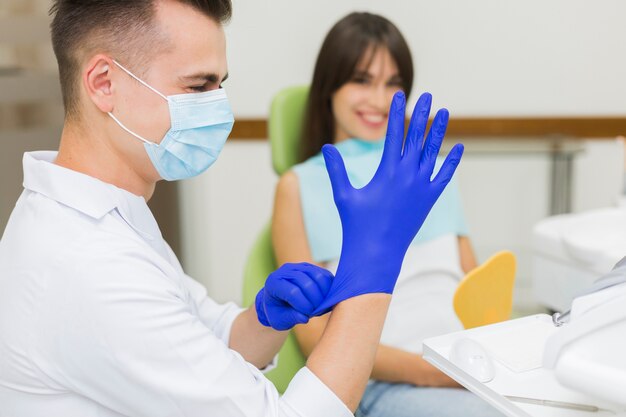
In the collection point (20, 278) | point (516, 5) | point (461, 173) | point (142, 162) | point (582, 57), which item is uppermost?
point (516, 5)

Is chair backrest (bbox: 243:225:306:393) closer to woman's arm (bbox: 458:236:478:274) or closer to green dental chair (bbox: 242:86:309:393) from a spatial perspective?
green dental chair (bbox: 242:86:309:393)

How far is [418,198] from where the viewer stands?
905 mm

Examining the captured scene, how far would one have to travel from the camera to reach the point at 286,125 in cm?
164

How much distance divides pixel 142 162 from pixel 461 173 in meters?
2.06

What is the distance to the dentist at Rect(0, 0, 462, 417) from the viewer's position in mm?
786

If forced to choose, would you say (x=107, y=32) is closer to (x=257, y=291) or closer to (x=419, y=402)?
(x=257, y=291)

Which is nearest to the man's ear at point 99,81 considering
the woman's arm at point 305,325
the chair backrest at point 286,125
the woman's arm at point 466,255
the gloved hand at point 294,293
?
the gloved hand at point 294,293

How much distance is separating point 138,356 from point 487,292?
0.69m

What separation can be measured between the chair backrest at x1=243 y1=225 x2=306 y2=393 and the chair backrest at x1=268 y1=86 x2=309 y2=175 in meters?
0.24

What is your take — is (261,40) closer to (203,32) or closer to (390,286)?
(203,32)

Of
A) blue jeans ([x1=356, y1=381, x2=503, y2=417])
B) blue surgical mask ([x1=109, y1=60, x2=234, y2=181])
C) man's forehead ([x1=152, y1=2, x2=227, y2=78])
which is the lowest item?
blue jeans ([x1=356, y1=381, x2=503, y2=417])

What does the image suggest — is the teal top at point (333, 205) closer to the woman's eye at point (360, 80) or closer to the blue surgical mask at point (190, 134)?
the woman's eye at point (360, 80)

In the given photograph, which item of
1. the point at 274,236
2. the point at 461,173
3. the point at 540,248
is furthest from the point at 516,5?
the point at 274,236

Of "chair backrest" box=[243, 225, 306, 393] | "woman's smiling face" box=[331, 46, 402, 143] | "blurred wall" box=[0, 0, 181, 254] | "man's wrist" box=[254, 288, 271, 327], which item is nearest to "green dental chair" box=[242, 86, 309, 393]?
"chair backrest" box=[243, 225, 306, 393]
